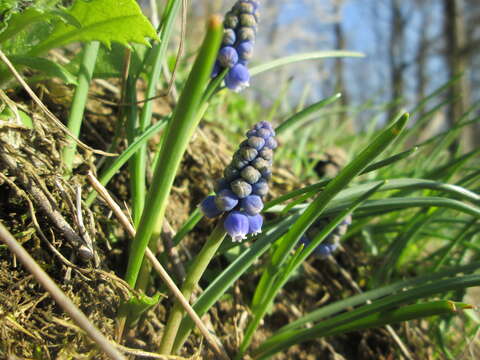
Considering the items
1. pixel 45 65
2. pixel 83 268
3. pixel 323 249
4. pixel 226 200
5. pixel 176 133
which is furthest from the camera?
pixel 323 249

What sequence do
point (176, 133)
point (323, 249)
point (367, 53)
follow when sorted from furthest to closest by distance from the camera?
point (367, 53) → point (323, 249) → point (176, 133)

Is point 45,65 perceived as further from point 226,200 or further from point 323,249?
point 323,249

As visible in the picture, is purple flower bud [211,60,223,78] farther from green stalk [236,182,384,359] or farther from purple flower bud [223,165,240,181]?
green stalk [236,182,384,359]

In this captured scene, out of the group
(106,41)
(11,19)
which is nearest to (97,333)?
(106,41)

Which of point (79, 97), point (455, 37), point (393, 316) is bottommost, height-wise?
point (393, 316)

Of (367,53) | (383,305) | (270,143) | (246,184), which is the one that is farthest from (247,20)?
(367,53)

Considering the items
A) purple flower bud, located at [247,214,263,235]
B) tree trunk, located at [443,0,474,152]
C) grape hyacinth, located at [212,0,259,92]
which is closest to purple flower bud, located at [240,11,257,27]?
grape hyacinth, located at [212,0,259,92]

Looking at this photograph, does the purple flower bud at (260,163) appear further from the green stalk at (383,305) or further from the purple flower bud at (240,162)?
the green stalk at (383,305)
